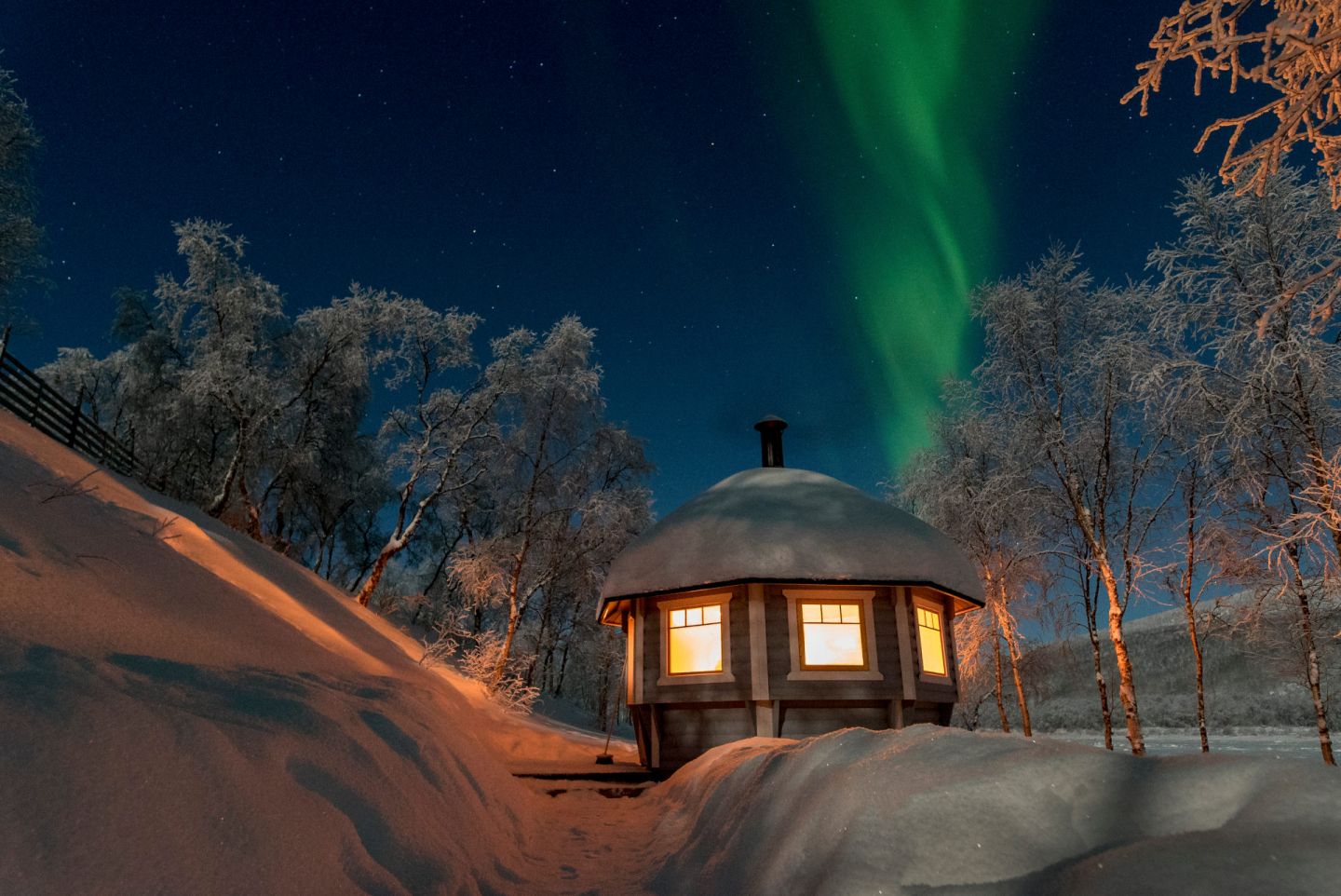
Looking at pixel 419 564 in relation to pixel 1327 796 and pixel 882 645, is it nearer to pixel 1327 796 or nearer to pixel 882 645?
pixel 882 645

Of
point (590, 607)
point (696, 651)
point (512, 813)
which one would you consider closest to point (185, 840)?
point (512, 813)

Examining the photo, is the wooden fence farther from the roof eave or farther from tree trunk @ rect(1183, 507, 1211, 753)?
tree trunk @ rect(1183, 507, 1211, 753)

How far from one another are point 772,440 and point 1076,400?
6926 mm

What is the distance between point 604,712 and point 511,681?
17.7 meters

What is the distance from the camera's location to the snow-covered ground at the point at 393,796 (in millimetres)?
2143

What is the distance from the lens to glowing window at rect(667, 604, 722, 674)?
1223 centimetres

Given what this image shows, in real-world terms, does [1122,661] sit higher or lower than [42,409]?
lower

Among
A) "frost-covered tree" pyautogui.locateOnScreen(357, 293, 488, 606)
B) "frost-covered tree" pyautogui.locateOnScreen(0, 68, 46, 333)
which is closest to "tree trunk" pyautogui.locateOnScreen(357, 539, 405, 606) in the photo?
"frost-covered tree" pyautogui.locateOnScreen(357, 293, 488, 606)

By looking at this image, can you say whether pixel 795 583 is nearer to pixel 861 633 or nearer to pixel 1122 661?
pixel 861 633

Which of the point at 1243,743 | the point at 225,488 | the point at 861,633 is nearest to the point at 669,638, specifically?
the point at 861,633

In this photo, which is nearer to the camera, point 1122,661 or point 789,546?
point 789,546

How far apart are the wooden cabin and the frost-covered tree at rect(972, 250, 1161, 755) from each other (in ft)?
16.3

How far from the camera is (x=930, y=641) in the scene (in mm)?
13016

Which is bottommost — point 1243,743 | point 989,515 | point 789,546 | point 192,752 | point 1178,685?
point 1243,743
